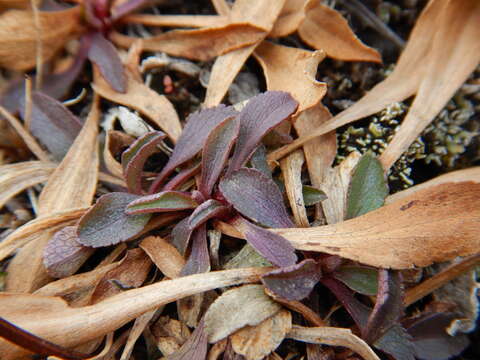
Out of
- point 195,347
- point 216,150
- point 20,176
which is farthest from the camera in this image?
point 20,176

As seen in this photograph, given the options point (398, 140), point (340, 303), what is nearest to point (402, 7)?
point (398, 140)

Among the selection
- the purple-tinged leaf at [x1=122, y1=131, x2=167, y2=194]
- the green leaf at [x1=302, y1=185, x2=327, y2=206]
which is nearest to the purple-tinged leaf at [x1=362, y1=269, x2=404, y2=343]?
the green leaf at [x1=302, y1=185, x2=327, y2=206]

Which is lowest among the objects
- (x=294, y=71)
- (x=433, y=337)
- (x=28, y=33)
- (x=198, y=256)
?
(x=433, y=337)

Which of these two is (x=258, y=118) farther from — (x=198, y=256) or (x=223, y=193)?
(x=198, y=256)

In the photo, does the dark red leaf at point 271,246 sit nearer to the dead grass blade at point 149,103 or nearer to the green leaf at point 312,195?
the green leaf at point 312,195

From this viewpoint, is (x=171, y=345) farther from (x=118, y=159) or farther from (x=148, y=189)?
(x=118, y=159)

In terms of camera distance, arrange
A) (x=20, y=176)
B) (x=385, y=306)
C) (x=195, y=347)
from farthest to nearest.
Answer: (x=20, y=176)
(x=195, y=347)
(x=385, y=306)

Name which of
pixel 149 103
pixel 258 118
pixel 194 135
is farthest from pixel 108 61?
pixel 258 118
